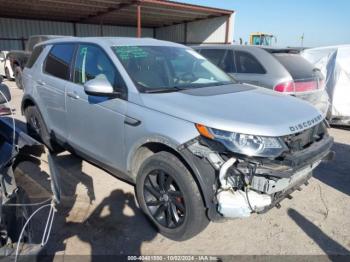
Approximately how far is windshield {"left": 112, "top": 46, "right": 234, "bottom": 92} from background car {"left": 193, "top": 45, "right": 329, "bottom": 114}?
5.50ft

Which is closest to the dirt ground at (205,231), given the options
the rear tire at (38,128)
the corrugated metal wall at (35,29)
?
the rear tire at (38,128)

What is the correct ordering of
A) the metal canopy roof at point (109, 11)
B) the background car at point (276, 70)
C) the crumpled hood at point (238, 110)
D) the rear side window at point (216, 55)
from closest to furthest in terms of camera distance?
the crumpled hood at point (238, 110) → the background car at point (276, 70) → the rear side window at point (216, 55) → the metal canopy roof at point (109, 11)

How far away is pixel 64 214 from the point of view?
3.34 metres

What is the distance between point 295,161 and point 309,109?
0.92 m

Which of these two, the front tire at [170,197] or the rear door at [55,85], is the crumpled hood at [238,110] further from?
the rear door at [55,85]

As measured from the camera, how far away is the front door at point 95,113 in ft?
10.6

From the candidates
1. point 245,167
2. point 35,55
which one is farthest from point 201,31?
point 245,167

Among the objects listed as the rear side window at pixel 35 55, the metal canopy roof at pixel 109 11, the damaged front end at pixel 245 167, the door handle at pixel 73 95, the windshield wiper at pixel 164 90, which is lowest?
the damaged front end at pixel 245 167

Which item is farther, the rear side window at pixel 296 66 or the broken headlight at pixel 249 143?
the rear side window at pixel 296 66

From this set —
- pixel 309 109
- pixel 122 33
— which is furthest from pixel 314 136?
pixel 122 33

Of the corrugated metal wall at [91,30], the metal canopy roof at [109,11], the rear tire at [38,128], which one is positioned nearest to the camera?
the rear tire at [38,128]

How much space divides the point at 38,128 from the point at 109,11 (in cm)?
1672

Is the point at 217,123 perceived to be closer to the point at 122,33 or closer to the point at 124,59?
the point at 124,59

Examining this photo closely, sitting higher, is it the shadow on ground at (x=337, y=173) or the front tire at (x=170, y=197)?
the front tire at (x=170, y=197)
